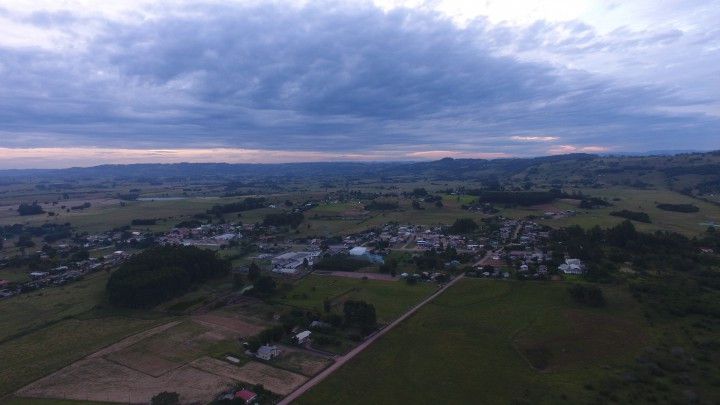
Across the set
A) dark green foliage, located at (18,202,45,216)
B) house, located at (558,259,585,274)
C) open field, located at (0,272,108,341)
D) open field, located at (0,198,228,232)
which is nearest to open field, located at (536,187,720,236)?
house, located at (558,259,585,274)

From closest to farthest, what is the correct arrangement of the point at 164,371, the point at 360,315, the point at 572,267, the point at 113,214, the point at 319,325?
1. the point at 164,371
2. the point at 319,325
3. the point at 360,315
4. the point at 572,267
5. the point at 113,214

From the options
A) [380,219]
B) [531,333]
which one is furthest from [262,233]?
[531,333]

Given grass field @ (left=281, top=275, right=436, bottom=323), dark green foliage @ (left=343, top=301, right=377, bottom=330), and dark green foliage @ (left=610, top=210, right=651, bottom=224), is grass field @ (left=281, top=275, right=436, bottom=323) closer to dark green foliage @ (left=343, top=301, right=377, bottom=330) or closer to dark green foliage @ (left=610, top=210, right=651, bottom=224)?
dark green foliage @ (left=343, top=301, right=377, bottom=330)

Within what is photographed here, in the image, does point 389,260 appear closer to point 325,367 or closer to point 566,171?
point 325,367

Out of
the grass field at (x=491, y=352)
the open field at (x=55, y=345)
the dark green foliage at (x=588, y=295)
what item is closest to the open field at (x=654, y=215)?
the dark green foliage at (x=588, y=295)

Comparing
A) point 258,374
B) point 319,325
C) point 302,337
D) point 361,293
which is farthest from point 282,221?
point 258,374

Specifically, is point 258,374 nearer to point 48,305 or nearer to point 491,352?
point 491,352
